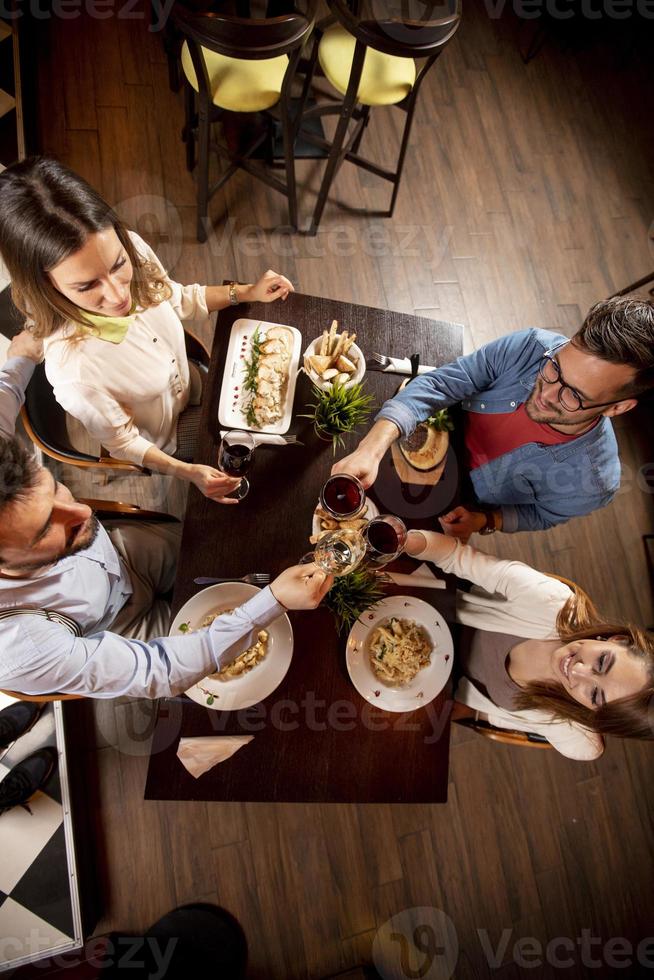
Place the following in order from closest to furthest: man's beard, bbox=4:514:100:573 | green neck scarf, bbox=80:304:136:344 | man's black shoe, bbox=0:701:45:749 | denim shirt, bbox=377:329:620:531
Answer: man's beard, bbox=4:514:100:573 → green neck scarf, bbox=80:304:136:344 → denim shirt, bbox=377:329:620:531 → man's black shoe, bbox=0:701:45:749

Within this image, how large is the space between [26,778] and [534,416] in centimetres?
234

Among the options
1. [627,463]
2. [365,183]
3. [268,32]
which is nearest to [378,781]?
[627,463]

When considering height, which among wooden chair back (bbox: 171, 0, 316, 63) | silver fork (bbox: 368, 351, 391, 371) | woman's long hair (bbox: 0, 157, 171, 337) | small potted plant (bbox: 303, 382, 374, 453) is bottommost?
small potted plant (bbox: 303, 382, 374, 453)

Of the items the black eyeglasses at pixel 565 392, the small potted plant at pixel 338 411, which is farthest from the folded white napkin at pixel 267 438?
the black eyeglasses at pixel 565 392

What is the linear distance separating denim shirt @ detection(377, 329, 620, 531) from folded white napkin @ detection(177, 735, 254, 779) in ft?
3.48

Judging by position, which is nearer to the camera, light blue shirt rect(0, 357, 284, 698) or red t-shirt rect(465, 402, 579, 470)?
light blue shirt rect(0, 357, 284, 698)

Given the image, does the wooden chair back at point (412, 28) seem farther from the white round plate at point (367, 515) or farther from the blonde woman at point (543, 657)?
the blonde woman at point (543, 657)

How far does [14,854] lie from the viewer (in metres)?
2.29

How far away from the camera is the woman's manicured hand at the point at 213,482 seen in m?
1.77

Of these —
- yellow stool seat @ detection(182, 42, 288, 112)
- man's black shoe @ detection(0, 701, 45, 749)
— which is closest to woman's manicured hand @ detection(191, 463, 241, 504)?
man's black shoe @ detection(0, 701, 45, 749)

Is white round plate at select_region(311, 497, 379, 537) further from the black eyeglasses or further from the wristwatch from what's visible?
the black eyeglasses

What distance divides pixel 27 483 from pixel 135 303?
2.50ft

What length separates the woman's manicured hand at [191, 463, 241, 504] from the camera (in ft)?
5.80

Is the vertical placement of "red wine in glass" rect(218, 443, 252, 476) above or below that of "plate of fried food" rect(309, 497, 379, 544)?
above
